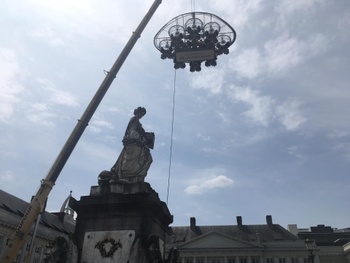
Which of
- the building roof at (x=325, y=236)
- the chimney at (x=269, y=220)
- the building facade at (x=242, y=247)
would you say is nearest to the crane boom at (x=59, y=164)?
the building facade at (x=242, y=247)

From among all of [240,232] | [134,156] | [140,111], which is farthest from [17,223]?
A: [134,156]

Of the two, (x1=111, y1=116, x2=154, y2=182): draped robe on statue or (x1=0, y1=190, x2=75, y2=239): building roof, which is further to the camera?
(x1=0, y1=190, x2=75, y2=239): building roof

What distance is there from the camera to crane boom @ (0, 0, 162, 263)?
11.7 meters

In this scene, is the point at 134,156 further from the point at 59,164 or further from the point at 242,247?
the point at 242,247

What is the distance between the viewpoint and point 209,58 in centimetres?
1531

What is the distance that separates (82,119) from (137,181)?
18.3ft

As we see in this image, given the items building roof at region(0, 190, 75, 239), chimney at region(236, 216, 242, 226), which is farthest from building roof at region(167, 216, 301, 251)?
building roof at region(0, 190, 75, 239)

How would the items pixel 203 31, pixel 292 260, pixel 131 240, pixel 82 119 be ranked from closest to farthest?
pixel 131 240, pixel 82 119, pixel 203 31, pixel 292 260

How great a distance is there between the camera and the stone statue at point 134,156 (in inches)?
392

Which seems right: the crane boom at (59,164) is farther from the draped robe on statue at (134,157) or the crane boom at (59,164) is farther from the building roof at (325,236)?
the building roof at (325,236)

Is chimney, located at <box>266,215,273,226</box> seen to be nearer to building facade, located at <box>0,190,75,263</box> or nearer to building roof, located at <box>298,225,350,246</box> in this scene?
building roof, located at <box>298,225,350,246</box>

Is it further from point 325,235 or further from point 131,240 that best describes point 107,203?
point 325,235

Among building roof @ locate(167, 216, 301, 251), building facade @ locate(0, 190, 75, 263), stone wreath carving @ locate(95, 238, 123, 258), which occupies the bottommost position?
stone wreath carving @ locate(95, 238, 123, 258)

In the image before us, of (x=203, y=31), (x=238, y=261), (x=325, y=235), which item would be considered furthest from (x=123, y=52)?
(x=325, y=235)
